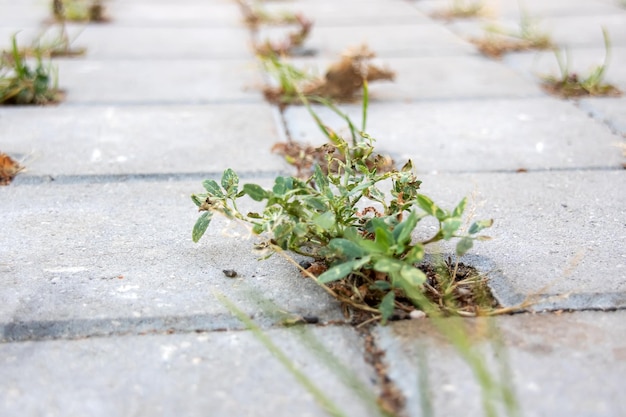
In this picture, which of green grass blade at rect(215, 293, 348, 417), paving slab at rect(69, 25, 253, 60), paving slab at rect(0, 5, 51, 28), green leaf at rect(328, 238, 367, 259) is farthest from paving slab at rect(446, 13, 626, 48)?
green grass blade at rect(215, 293, 348, 417)

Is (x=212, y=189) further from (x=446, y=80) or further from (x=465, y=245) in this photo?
(x=446, y=80)

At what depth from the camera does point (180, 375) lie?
3.37 ft

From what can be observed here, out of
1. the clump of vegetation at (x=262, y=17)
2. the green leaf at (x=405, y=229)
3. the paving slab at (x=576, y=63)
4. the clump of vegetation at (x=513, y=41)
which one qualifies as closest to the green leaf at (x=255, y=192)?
the green leaf at (x=405, y=229)

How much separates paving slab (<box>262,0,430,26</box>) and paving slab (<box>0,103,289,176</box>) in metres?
1.46

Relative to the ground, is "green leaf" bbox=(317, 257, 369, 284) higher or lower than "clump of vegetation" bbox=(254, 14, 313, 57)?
higher

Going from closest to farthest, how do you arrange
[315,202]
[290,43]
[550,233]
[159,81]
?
[315,202], [550,233], [159,81], [290,43]

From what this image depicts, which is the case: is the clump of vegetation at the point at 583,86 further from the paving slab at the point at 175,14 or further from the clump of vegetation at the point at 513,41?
the paving slab at the point at 175,14

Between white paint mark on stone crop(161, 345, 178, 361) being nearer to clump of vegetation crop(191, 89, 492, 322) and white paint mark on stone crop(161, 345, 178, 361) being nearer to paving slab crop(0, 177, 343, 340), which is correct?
paving slab crop(0, 177, 343, 340)

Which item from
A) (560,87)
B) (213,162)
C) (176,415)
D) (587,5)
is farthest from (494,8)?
(176,415)

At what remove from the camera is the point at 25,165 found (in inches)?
71.9

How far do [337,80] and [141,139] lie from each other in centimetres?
72

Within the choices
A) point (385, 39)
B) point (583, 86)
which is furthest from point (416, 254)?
point (385, 39)

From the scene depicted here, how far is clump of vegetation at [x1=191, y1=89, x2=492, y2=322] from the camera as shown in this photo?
1.14 metres

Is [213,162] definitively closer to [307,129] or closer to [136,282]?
[307,129]
